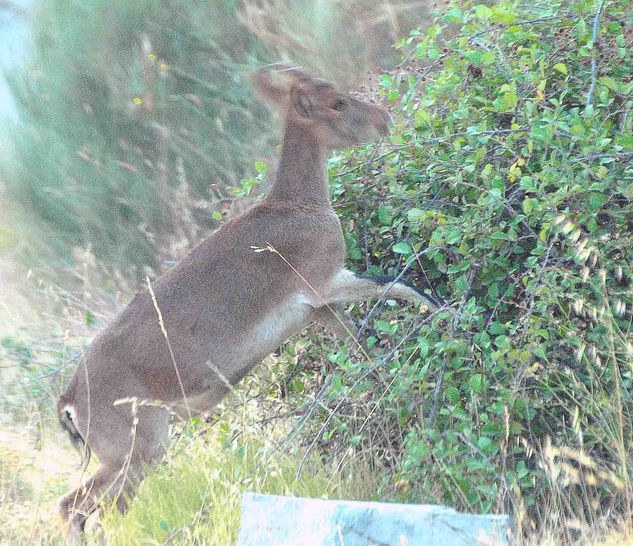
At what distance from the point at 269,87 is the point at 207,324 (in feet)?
5.28

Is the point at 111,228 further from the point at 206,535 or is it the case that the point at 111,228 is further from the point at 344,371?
the point at 206,535

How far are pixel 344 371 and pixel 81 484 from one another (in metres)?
1.31

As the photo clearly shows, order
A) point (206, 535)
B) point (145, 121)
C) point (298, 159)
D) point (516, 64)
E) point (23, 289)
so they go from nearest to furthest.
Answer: point (206, 535) → point (516, 64) → point (298, 159) → point (145, 121) → point (23, 289)

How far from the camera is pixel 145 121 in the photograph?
10.6 m

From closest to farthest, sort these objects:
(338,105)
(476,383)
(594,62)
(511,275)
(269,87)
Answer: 1. (476,383)
2. (511,275)
3. (594,62)
4. (338,105)
5. (269,87)

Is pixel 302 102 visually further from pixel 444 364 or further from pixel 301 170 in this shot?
pixel 444 364

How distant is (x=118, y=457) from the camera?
4844mm

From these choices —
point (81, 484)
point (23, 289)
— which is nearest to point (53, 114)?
point (23, 289)

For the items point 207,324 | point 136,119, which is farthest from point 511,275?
point 136,119

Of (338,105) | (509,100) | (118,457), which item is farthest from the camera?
(338,105)

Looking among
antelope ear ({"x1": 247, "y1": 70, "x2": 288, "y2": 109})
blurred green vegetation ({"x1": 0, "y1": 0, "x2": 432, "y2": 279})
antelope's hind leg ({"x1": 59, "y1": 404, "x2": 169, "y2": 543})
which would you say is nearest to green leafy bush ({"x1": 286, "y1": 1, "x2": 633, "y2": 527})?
antelope's hind leg ({"x1": 59, "y1": 404, "x2": 169, "y2": 543})

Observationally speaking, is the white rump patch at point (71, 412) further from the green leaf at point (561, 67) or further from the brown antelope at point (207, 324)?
the green leaf at point (561, 67)

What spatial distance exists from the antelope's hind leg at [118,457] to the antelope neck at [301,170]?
1.41 metres

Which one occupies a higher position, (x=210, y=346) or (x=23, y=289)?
(x=210, y=346)
